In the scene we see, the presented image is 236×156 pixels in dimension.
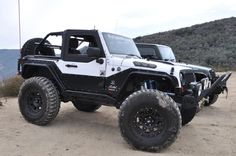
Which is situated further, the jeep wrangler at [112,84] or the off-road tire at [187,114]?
the off-road tire at [187,114]

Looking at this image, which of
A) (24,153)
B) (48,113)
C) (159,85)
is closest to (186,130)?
(159,85)

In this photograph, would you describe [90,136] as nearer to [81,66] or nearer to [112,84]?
[112,84]

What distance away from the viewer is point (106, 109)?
10852mm

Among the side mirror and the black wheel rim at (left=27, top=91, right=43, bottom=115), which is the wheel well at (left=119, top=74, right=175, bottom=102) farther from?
the black wheel rim at (left=27, top=91, right=43, bottom=115)

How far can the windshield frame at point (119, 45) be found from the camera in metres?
8.19

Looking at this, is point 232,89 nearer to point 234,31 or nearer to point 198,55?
point 198,55

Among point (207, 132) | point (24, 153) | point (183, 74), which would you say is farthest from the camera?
point (207, 132)

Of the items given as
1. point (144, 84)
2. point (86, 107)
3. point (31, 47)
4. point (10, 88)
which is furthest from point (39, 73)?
point (10, 88)

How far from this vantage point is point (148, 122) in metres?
7.17

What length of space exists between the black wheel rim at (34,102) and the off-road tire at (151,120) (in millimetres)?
2122

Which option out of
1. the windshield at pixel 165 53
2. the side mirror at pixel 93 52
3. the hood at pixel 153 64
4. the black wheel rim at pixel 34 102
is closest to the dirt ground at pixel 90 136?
the black wheel rim at pixel 34 102

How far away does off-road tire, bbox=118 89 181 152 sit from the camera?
6.91m

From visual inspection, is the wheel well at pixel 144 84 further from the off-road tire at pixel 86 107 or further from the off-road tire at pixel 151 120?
the off-road tire at pixel 86 107

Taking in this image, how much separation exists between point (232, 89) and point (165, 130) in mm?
9841
